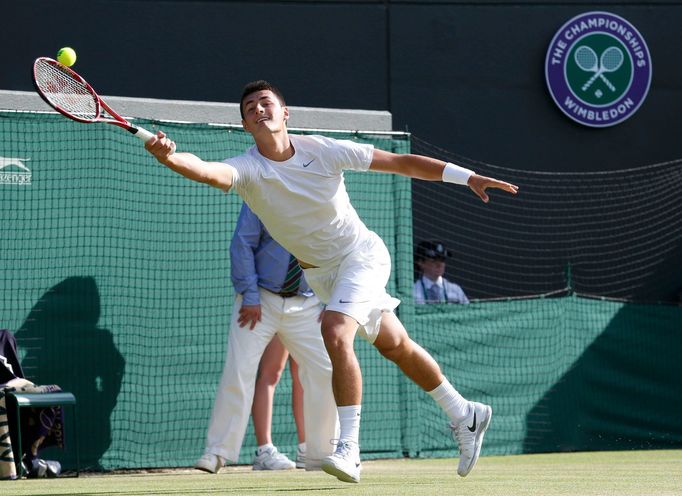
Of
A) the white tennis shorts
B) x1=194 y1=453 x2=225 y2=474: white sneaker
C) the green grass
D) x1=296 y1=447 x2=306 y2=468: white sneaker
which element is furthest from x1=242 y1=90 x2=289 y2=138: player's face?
x1=296 y1=447 x2=306 y2=468: white sneaker

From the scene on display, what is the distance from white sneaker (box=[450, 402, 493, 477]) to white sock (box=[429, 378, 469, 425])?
1.2 inches

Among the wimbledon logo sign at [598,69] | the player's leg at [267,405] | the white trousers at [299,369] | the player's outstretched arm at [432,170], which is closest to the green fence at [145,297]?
the player's leg at [267,405]

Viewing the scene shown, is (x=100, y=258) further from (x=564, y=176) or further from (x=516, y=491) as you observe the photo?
(x=564, y=176)

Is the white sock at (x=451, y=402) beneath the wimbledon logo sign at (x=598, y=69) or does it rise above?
beneath

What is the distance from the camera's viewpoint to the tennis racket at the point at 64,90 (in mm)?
6266

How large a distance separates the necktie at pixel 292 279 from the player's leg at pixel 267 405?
55cm

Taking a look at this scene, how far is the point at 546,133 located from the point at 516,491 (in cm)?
808

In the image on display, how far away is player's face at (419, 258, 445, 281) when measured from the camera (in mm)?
11250

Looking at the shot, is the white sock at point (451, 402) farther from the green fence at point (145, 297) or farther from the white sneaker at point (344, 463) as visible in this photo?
the green fence at point (145, 297)

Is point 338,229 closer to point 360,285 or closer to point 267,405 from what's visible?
point 360,285

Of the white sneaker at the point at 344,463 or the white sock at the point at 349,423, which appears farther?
the white sock at the point at 349,423

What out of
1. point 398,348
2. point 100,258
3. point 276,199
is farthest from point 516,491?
point 100,258

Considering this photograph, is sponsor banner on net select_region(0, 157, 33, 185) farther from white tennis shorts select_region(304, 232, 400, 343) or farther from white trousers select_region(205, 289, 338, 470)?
white tennis shorts select_region(304, 232, 400, 343)

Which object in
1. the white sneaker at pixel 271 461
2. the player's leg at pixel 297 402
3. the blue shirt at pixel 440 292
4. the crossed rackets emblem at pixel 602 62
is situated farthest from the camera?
the crossed rackets emblem at pixel 602 62
